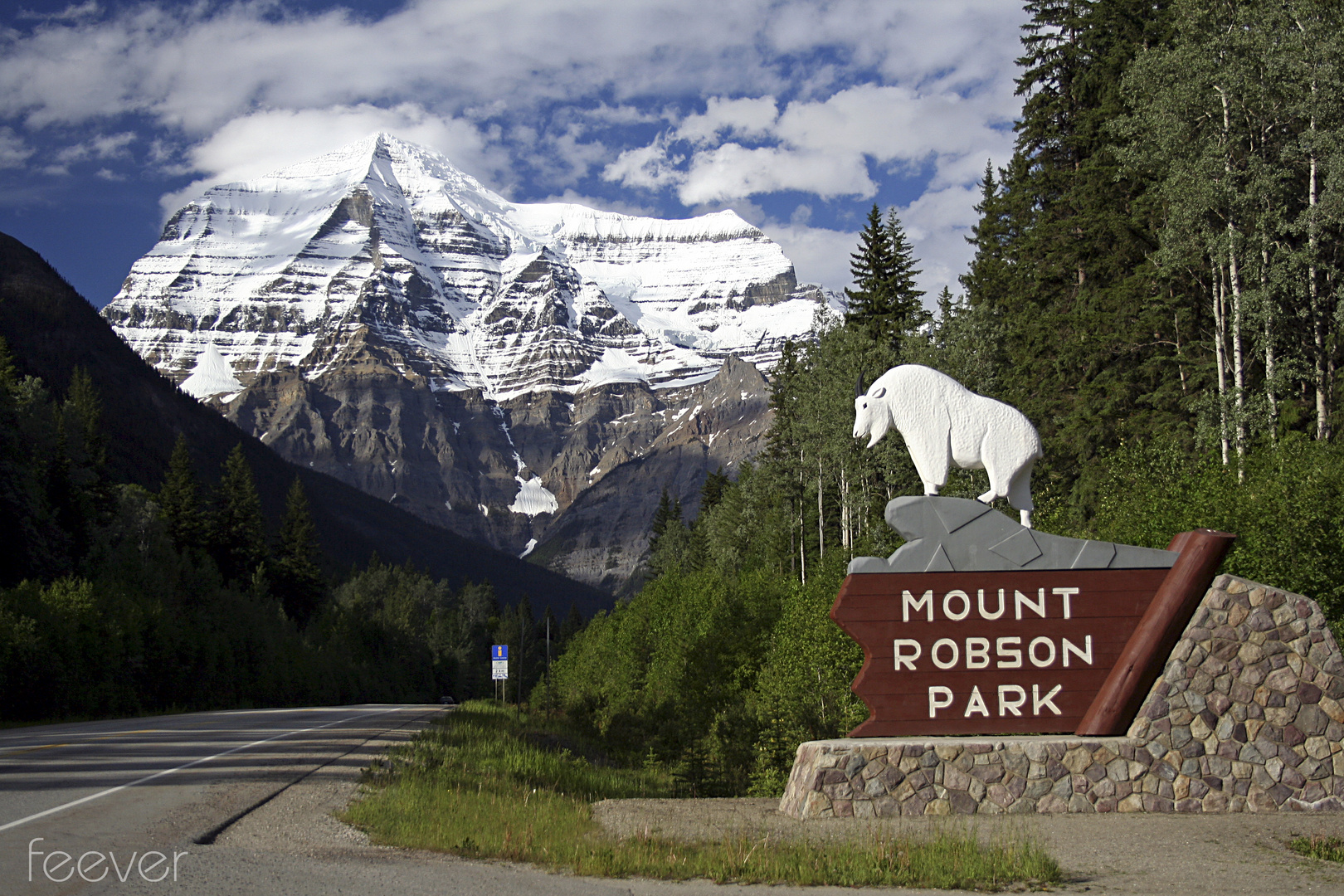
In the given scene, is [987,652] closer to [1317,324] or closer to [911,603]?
[911,603]

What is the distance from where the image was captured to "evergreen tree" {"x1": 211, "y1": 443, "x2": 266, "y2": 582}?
7925 cm

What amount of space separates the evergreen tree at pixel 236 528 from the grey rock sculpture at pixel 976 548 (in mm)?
74903

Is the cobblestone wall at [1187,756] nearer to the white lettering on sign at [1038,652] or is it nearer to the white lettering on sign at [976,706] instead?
the white lettering on sign at [976,706]

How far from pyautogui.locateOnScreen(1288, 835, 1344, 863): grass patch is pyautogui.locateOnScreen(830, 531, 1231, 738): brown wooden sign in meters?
2.84

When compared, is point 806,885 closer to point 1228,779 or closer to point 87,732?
point 1228,779

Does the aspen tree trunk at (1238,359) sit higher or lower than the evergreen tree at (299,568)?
higher

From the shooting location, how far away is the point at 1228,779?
1288cm

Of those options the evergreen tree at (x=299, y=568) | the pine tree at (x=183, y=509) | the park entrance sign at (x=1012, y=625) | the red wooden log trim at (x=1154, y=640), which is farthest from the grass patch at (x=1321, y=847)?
the evergreen tree at (x=299, y=568)

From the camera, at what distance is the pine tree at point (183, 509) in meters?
74.2

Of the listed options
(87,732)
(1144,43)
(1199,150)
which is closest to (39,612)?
(87,732)

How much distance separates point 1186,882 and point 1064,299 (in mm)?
34635

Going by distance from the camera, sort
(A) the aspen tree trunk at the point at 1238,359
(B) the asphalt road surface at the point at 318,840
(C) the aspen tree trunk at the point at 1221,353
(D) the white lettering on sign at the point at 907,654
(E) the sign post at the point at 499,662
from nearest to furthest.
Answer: (B) the asphalt road surface at the point at 318,840 → (D) the white lettering on sign at the point at 907,654 → (A) the aspen tree trunk at the point at 1238,359 → (C) the aspen tree trunk at the point at 1221,353 → (E) the sign post at the point at 499,662

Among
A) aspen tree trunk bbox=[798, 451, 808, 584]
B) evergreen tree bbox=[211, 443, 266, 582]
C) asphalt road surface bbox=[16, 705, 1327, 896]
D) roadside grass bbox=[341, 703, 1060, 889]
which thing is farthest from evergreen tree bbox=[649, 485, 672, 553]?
roadside grass bbox=[341, 703, 1060, 889]

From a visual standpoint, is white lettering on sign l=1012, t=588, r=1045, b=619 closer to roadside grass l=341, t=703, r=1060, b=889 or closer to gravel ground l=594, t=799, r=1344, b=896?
gravel ground l=594, t=799, r=1344, b=896
